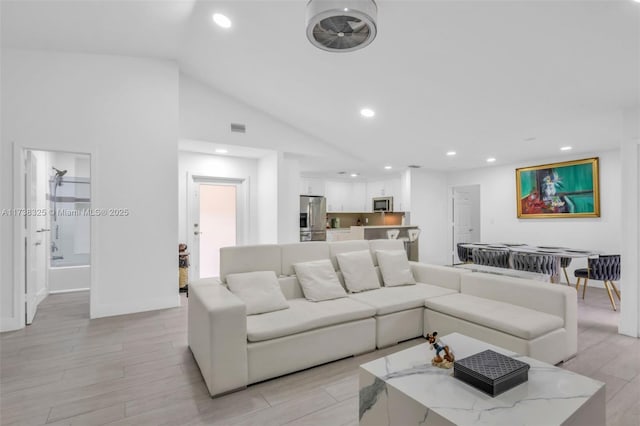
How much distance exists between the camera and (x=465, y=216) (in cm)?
833

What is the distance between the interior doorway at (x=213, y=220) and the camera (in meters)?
5.91

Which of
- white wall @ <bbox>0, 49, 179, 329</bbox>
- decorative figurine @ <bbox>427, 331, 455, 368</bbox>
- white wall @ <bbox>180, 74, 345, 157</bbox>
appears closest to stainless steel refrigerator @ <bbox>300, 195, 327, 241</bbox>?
white wall @ <bbox>180, 74, 345, 157</bbox>

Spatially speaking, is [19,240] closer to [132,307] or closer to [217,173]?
[132,307]

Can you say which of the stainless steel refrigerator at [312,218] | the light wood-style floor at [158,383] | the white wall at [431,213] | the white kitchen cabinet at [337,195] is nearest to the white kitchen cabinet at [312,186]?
the white kitchen cabinet at [337,195]

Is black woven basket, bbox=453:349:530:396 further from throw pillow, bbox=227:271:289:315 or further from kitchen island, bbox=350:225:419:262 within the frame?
kitchen island, bbox=350:225:419:262

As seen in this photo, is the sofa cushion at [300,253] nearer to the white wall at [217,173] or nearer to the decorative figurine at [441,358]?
the decorative figurine at [441,358]

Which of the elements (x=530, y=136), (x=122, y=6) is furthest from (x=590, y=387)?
(x=122, y=6)

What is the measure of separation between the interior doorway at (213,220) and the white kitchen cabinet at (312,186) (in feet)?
7.16

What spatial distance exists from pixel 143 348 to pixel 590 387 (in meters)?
3.21

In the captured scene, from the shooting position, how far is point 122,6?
10.4ft

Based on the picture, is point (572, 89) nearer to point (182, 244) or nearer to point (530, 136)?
point (530, 136)

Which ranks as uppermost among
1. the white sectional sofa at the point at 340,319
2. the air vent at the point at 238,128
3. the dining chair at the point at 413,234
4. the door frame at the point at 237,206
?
the air vent at the point at 238,128

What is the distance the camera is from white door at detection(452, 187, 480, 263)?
8055 mm

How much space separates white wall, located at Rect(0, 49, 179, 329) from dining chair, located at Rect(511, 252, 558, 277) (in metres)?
4.58
